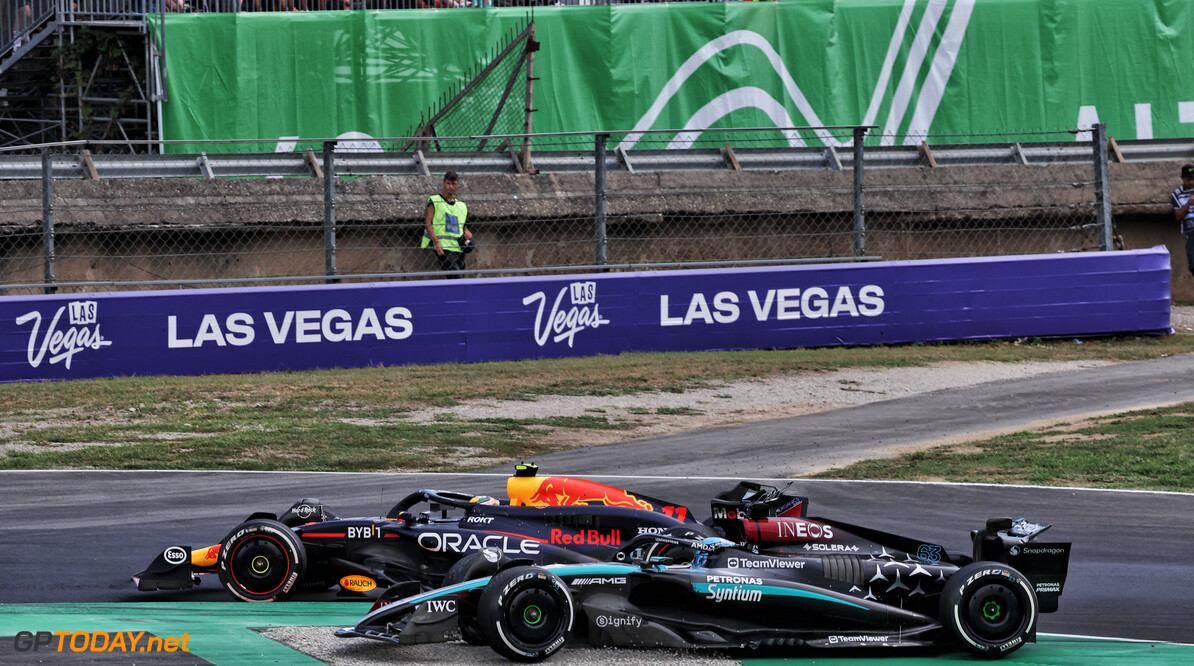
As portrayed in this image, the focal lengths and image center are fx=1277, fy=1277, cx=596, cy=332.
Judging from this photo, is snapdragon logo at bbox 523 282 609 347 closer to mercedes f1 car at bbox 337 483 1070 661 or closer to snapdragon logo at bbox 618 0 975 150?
snapdragon logo at bbox 618 0 975 150

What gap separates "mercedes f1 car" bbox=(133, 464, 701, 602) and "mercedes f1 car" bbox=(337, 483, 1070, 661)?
265 mm

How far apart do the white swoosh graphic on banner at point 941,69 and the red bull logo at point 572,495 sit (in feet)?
45.4

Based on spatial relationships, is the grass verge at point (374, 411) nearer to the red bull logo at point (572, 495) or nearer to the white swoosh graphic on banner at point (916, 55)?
the red bull logo at point (572, 495)

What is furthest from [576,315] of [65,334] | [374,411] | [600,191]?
[65,334]

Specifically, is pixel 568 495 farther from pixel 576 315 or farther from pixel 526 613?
pixel 576 315

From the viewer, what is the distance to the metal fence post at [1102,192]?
15.1 metres

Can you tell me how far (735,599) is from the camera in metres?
5.01

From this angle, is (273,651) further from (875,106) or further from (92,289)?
(875,106)

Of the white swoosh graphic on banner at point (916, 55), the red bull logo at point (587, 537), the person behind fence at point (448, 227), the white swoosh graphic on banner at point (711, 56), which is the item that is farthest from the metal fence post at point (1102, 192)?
the red bull logo at point (587, 537)

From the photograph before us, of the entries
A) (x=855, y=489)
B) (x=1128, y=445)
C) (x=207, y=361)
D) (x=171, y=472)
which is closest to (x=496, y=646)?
(x=855, y=489)

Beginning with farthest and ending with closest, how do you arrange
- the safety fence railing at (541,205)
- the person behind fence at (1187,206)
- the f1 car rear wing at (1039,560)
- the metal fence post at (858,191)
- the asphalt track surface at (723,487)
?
the person behind fence at (1187,206), the metal fence post at (858,191), the safety fence railing at (541,205), the asphalt track surface at (723,487), the f1 car rear wing at (1039,560)

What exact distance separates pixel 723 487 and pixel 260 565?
12.2 ft

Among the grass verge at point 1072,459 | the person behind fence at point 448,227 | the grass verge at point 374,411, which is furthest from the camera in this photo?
the person behind fence at point 448,227

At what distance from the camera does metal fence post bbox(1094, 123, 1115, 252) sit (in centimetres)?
1514
